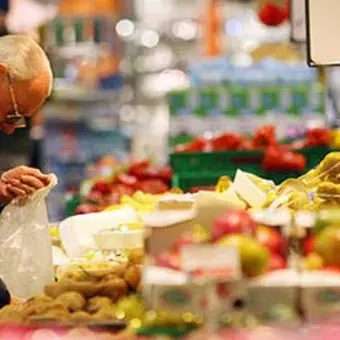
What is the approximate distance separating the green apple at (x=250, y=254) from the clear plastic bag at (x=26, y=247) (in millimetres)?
1753

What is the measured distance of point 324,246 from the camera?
9.93 feet

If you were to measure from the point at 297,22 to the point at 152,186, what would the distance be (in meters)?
1.63

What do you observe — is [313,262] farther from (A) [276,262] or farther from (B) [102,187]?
(B) [102,187]

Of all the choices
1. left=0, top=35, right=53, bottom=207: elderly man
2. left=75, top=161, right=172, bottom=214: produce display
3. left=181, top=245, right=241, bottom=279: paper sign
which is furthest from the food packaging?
left=181, top=245, right=241, bottom=279: paper sign

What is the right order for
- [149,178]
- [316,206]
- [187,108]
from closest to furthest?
[316,206], [149,178], [187,108]

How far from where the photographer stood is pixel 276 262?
296cm

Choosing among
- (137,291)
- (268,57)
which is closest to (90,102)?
(268,57)

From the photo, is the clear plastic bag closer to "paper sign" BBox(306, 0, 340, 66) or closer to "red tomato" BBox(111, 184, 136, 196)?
"paper sign" BBox(306, 0, 340, 66)

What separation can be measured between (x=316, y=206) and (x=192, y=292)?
140 cm

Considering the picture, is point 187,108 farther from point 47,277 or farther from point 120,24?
point 120,24

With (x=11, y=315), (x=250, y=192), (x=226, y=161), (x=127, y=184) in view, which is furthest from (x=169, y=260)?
(x=127, y=184)

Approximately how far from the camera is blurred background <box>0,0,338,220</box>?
10039 millimetres

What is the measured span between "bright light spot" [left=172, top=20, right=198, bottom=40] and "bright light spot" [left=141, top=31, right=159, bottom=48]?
36.6 inches

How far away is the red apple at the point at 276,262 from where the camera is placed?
294 cm
